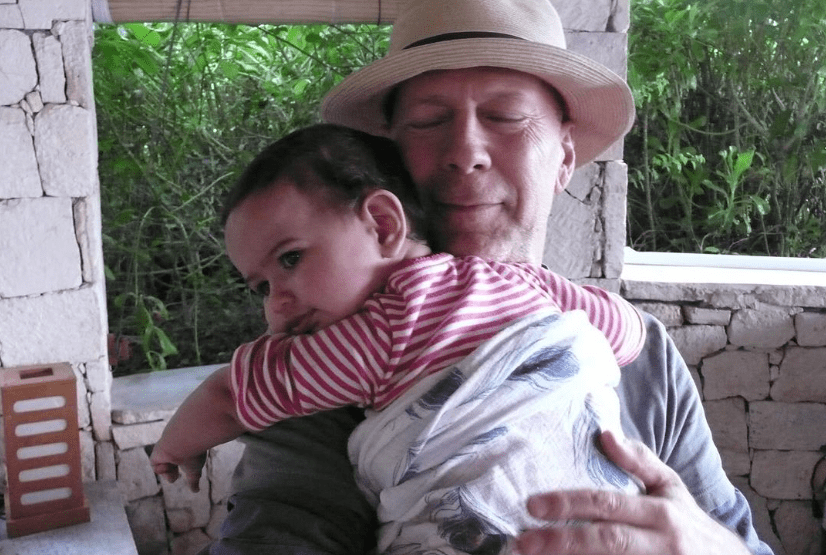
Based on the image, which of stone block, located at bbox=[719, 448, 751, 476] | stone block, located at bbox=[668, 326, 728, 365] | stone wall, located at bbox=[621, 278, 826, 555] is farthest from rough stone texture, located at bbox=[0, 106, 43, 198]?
stone block, located at bbox=[719, 448, 751, 476]

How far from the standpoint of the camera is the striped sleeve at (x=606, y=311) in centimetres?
113

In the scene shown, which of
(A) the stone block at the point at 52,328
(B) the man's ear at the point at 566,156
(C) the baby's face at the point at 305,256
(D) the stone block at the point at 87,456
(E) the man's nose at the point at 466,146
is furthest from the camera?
(D) the stone block at the point at 87,456

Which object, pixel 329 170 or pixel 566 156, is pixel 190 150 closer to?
pixel 566 156

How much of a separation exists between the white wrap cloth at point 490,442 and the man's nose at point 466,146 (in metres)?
0.43

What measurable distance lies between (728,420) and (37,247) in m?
2.44

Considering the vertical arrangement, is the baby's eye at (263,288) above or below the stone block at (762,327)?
above

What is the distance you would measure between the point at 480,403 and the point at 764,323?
7.23 feet

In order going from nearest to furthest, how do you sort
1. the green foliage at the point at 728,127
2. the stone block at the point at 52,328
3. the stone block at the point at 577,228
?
the stone block at the point at 52,328 < the stone block at the point at 577,228 < the green foliage at the point at 728,127

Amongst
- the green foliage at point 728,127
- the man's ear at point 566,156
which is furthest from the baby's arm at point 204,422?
the green foliage at point 728,127

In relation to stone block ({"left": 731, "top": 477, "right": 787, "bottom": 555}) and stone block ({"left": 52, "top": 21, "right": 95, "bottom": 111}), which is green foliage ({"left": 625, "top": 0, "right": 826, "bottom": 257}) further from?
stone block ({"left": 52, "top": 21, "right": 95, "bottom": 111})

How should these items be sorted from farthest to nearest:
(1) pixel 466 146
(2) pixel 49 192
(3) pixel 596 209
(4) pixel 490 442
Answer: (3) pixel 596 209
(2) pixel 49 192
(1) pixel 466 146
(4) pixel 490 442

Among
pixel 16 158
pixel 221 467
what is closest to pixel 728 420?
pixel 221 467

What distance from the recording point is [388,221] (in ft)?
3.61

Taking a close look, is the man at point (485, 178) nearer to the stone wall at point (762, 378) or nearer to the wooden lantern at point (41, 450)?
the wooden lantern at point (41, 450)
